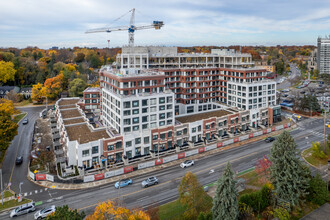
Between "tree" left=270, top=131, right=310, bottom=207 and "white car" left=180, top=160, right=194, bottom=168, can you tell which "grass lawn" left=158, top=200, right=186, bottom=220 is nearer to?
"white car" left=180, top=160, right=194, bottom=168

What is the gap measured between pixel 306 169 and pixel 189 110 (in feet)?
206

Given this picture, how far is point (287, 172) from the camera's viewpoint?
4416cm

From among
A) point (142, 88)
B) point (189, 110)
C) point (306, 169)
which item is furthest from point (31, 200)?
point (189, 110)

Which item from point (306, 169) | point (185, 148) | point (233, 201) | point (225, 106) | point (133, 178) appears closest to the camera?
point (233, 201)

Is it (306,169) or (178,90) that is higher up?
(178,90)

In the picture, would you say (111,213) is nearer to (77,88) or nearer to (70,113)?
(70,113)

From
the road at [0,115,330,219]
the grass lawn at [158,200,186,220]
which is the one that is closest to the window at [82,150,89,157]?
the road at [0,115,330,219]

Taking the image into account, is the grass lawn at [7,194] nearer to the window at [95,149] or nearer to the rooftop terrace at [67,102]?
the window at [95,149]

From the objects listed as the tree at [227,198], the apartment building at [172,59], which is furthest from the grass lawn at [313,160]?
the apartment building at [172,59]

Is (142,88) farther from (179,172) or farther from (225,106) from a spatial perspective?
(225,106)

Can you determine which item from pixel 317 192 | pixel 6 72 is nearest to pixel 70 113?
pixel 317 192

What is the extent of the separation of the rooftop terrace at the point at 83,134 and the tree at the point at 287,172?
45067 mm

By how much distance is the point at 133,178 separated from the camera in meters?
61.1

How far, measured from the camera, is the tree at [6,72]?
499ft
